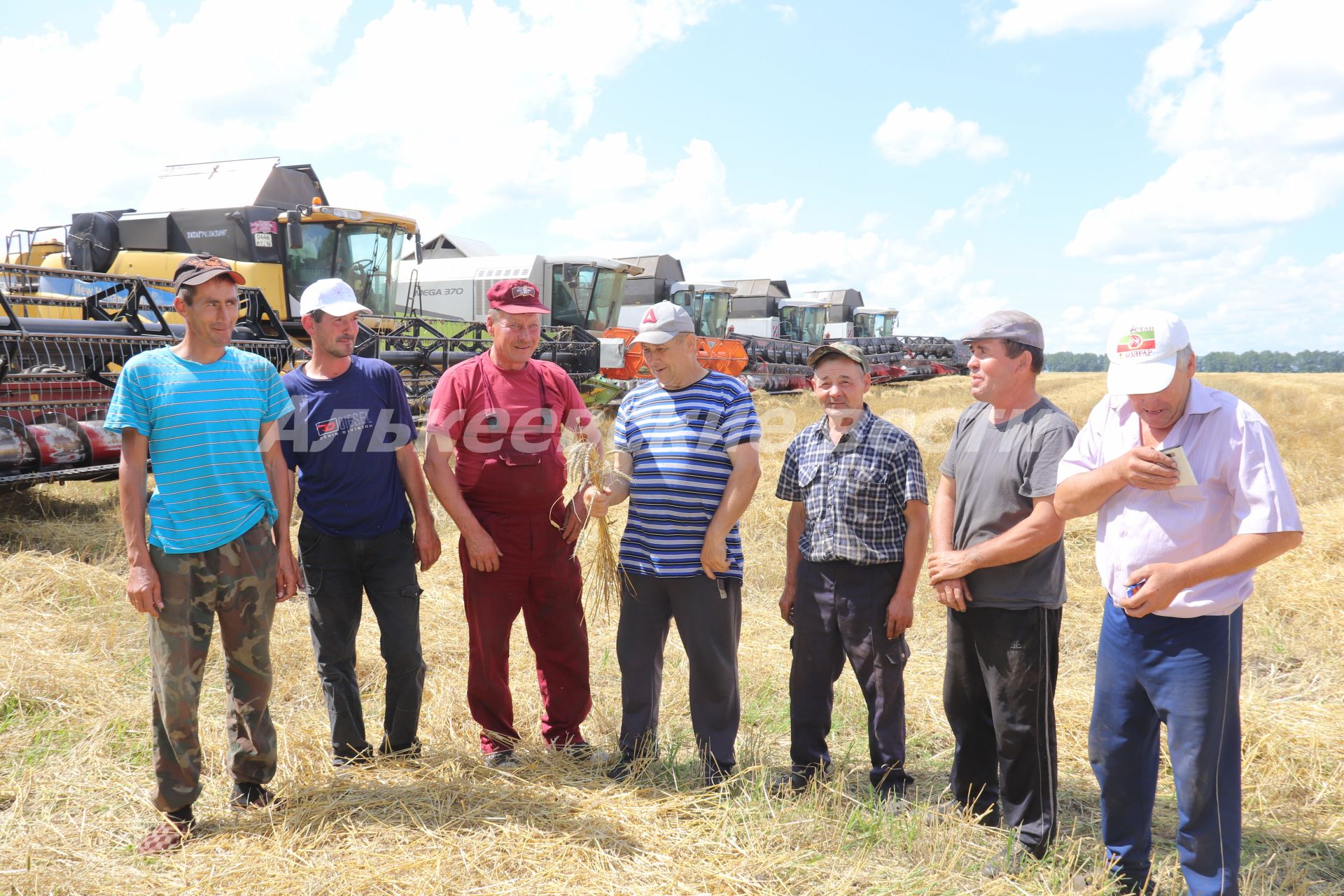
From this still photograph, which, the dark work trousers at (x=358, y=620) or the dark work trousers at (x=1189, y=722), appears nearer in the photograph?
the dark work trousers at (x=1189, y=722)

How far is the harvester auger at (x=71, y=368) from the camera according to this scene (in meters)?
6.16

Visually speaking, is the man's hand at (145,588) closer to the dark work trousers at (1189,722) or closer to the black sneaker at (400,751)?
the black sneaker at (400,751)

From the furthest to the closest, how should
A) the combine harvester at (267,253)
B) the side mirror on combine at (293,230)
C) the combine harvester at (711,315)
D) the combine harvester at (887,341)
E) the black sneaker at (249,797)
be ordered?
the combine harvester at (887,341)
the combine harvester at (711,315)
the side mirror on combine at (293,230)
the combine harvester at (267,253)
the black sneaker at (249,797)

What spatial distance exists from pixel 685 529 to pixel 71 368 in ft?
19.0

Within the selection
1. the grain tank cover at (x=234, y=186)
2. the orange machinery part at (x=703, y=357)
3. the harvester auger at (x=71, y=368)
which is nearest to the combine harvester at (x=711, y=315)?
the orange machinery part at (x=703, y=357)

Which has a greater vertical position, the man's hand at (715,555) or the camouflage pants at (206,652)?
the man's hand at (715,555)

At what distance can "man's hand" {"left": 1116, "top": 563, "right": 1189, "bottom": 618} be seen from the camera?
89.5 inches

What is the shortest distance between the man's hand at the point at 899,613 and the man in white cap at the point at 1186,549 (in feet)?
2.33

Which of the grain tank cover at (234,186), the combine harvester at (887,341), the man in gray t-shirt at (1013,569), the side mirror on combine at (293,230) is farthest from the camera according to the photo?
the combine harvester at (887,341)

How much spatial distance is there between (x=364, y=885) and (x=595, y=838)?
0.67 m

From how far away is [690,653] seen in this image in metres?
3.26

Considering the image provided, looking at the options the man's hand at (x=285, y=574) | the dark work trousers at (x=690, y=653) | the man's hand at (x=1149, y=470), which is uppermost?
the man's hand at (x=1149, y=470)

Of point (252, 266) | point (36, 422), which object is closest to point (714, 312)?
point (252, 266)

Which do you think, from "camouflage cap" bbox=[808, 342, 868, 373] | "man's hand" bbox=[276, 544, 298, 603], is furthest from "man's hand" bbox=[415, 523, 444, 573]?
"camouflage cap" bbox=[808, 342, 868, 373]
